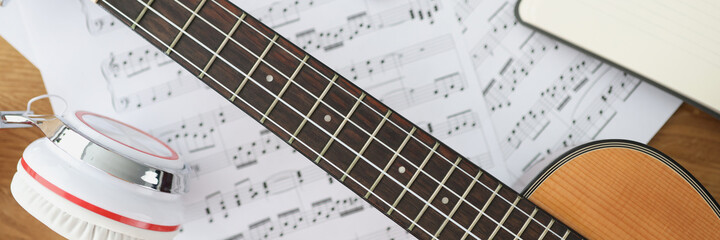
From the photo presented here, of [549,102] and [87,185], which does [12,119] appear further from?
[549,102]

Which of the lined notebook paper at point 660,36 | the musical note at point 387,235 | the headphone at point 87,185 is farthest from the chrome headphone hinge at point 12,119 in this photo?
the lined notebook paper at point 660,36

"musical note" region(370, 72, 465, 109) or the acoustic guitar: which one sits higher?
"musical note" region(370, 72, 465, 109)

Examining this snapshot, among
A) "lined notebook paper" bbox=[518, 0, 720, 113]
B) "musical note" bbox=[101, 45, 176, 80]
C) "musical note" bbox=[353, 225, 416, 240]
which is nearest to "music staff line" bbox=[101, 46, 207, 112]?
"musical note" bbox=[101, 45, 176, 80]

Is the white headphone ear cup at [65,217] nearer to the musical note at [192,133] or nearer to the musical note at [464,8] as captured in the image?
the musical note at [192,133]

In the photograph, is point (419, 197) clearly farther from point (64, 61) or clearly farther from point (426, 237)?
point (64, 61)

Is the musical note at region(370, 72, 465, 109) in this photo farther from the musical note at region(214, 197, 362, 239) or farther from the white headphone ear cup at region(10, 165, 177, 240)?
the white headphone ear cup at region(10, 165, 177, 240)

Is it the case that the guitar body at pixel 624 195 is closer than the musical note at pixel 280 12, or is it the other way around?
the guitar body at pixel 624 195

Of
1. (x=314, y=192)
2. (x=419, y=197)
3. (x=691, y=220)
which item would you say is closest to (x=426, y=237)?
(x=419, y=197)
